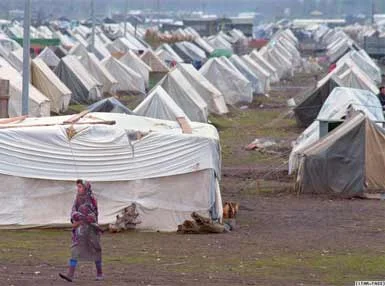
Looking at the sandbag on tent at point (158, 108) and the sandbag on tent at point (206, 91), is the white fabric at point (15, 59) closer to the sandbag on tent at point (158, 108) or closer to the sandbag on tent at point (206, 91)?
the sandbag on tent at point (206, 91)

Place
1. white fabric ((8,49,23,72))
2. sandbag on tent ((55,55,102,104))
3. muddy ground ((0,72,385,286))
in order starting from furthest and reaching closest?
white fabric ((8,49,23,72)), sandbag on tent ((55,55,102,104)), muddy ground ((0,72,385,286))

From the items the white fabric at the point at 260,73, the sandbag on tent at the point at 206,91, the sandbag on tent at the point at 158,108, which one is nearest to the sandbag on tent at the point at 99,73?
the white fabric at the point at 260,73

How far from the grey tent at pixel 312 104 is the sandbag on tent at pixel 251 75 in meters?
16.1

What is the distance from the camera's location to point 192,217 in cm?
2108

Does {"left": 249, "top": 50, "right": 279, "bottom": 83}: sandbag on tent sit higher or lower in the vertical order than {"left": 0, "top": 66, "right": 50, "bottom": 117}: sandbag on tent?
higher

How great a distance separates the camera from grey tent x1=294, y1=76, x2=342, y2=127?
41.6 m

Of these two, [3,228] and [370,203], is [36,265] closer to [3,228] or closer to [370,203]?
[3,228]

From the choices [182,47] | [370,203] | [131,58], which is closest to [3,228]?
[370,203]

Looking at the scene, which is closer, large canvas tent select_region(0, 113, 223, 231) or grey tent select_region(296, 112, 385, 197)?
large canvas tent select_region(0, 113, 223, 231)

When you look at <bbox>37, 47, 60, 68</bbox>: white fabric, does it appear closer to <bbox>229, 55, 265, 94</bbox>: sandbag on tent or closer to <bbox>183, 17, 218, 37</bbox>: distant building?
<bbox>229, 55, 265, 94</bbox>: sandbag on tent

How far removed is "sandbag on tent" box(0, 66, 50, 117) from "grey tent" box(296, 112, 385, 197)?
12.4 metres

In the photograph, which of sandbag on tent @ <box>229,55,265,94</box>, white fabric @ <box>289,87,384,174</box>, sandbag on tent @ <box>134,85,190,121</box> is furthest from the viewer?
sandbag on tent @ <box>229,55,265,94</box>

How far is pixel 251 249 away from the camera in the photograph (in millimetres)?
18969

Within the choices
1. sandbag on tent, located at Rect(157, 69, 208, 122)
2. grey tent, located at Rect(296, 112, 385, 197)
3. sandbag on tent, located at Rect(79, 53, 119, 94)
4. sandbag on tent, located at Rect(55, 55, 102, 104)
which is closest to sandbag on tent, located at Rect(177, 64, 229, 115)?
sandbag on tent, located at Rect(157, 69, 208, 122)
